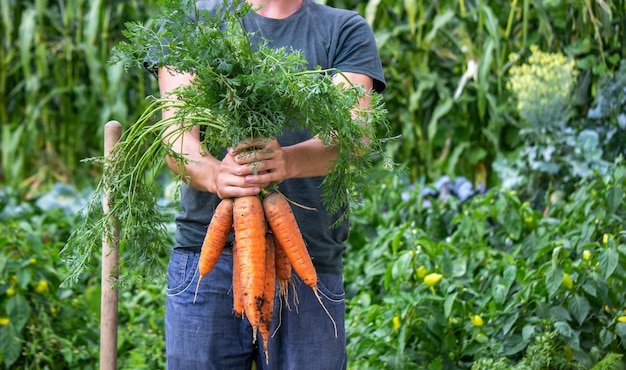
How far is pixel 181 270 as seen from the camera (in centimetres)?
194

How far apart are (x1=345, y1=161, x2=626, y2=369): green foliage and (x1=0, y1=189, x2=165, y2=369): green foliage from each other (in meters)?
0.79

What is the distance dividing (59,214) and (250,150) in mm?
2616

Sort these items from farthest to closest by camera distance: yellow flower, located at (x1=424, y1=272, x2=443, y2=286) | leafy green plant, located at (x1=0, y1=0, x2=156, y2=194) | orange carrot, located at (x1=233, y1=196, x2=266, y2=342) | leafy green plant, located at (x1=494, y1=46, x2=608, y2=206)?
leafy green plant, located at (x1=0, y1=0, x2=156, y2=194)
leafy green plant, located at (x1=494, y1=46, x2=608, y2=206)
yellow flower, located at (x1=424, y1=272, x2=443, y2=286)
orange carrot, located at (x1=233, y1=196, x2=266, y2=342)

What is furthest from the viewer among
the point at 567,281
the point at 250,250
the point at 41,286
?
the point at 41,286

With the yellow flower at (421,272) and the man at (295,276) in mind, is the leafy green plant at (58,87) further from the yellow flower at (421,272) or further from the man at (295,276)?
the man at (295,276)

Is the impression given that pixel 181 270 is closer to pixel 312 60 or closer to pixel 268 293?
pixel 268 293

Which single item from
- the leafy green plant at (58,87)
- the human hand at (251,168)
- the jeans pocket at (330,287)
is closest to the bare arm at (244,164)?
the human hand at (251,168)

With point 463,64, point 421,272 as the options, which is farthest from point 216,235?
point 463,64

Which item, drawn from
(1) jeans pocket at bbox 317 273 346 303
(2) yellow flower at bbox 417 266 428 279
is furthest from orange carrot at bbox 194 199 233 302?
(2) yellow flower at bbox 417 266 428 279

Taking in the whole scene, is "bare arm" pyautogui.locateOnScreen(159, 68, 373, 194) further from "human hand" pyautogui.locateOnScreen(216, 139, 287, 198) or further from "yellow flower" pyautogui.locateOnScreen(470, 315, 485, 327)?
"yellow flower" pyautogui.locateOnScreen(470, 315, 485, 327)

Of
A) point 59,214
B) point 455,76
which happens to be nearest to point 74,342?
point 59,214

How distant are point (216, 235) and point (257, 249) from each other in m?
0.10

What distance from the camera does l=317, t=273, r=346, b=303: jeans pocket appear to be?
193cm

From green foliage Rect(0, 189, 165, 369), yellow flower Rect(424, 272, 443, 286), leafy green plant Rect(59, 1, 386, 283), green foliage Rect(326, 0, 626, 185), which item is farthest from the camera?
green foliage Rect(326, 0, 626, 185)
